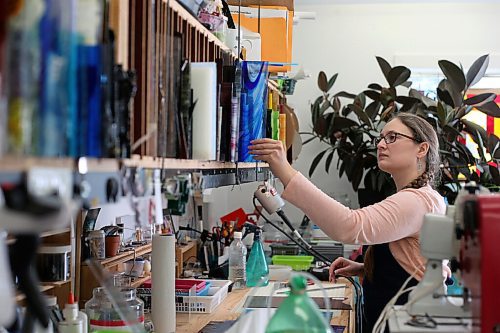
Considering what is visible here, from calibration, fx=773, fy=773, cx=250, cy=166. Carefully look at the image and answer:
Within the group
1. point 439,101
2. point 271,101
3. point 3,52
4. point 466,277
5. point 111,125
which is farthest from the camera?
point 439,101

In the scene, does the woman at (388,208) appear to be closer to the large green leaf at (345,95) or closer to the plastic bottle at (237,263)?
the plastic bottle at (237,263)

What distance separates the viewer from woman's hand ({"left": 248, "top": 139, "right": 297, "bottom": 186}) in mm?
2830

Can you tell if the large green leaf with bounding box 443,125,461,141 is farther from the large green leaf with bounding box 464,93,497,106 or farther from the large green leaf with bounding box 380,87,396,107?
the large green leaf with bounding box 380,87,396,107

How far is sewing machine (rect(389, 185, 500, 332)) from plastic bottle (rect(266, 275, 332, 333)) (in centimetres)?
22

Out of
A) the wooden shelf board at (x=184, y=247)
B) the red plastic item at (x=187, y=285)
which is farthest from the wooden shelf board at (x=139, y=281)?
the wooden shelf board at (x=184, y=247)

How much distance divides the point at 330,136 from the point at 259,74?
2.78 meters

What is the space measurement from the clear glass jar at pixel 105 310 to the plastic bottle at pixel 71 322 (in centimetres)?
40

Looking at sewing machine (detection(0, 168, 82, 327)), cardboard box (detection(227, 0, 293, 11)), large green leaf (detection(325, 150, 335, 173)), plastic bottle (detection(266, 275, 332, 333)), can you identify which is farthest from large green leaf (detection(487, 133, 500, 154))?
sewing machine (detection(0, 168, 82, 327))

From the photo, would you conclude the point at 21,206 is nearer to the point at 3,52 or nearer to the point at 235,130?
the point at 3,52

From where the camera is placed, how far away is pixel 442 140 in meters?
5.11

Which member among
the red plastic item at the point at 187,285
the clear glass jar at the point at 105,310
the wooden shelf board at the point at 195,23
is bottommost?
the red plastic item at the point at 187,285

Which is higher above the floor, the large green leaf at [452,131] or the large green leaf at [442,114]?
the large green leaf at [442,114]

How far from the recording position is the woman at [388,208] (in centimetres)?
294

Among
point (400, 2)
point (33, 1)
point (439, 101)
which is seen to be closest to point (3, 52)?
point (33, 1)
